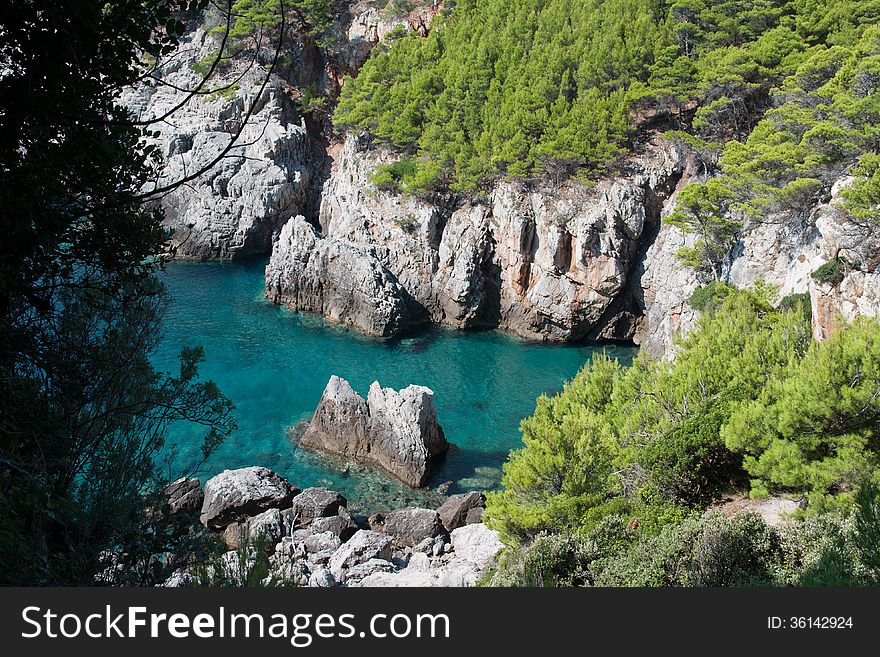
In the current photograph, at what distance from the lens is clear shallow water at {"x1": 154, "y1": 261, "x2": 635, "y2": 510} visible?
2317cm

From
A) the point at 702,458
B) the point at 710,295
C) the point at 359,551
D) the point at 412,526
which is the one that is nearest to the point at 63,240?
the point at 359,551

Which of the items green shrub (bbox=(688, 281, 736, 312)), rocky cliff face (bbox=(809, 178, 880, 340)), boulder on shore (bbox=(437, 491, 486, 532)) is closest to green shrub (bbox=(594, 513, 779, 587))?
boulder on shore (bbox=(437, 491, 486, 532))

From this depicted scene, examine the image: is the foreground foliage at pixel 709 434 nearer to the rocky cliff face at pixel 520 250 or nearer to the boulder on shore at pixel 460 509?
the boulder on shore at pixel 460 509

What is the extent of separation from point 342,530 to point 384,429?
4838mm

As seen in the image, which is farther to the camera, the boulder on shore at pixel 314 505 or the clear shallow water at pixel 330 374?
the clear shallow water at pixel 330 374

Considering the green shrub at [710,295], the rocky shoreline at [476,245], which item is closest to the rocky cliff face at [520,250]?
the rocky shoreline at [476,245]

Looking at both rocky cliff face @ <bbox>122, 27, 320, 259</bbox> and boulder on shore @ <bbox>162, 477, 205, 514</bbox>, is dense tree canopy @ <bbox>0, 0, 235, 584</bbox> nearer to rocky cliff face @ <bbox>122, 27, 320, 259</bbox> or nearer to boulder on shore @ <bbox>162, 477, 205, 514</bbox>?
boulder on shore @ <bbox>162, 477, 205, 514</bbox>

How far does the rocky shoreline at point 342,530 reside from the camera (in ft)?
55.0

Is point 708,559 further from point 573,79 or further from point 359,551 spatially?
point 573,79

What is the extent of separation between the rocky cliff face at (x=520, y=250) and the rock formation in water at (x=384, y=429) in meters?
9.77

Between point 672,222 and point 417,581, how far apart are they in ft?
63.8

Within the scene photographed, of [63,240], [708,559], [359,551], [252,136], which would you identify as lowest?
[359,551]

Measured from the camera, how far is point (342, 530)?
63.2ft

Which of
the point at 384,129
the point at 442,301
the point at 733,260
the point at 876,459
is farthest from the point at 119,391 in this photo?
the point at 384,129
